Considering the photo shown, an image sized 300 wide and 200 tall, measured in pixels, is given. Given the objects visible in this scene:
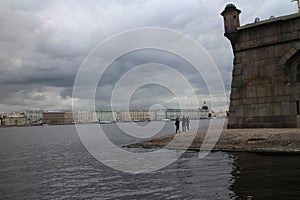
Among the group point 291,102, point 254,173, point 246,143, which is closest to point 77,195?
point 254,173

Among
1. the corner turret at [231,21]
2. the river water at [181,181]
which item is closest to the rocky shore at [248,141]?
the river water at [181,181]

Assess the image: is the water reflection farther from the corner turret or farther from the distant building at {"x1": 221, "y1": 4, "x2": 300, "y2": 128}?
the corner turret

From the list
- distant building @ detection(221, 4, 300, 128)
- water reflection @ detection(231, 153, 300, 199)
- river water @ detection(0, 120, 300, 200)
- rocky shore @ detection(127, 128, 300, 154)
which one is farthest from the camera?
distant building @ detection(221, 4, 300, 128)

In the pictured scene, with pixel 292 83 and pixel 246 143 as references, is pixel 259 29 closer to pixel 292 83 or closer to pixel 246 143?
Answer: pixel 292 83

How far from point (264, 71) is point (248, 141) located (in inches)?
250

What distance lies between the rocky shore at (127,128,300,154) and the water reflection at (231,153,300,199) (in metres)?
0.86

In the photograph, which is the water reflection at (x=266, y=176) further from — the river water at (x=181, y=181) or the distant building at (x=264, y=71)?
the distant building at (x=264, y=71)

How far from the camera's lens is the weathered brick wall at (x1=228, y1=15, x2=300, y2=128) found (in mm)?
20953

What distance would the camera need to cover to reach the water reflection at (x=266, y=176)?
9531mm

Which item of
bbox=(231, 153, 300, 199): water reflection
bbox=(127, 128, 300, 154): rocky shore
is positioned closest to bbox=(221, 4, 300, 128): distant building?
bbox=(127, 128, 300, 154): rocky shore

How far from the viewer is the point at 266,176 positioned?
11.8 meters

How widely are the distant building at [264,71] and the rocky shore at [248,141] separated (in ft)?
6.99

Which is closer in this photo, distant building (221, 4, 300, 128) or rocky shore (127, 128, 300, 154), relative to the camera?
rocky shore (127, 128, 300, 154)

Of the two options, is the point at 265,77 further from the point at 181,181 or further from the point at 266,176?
the point at 181,181
